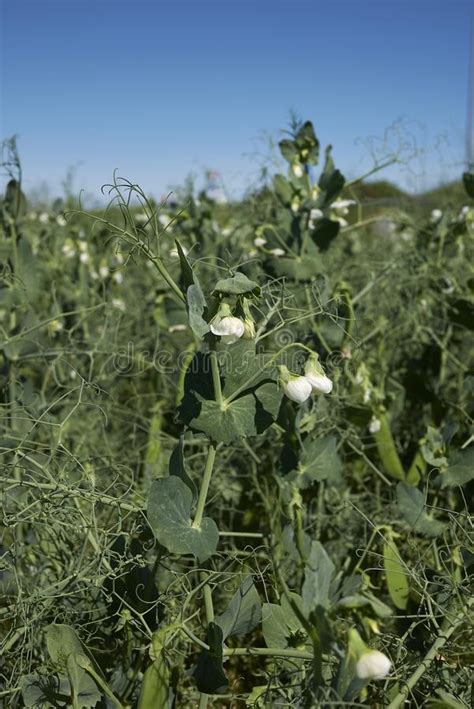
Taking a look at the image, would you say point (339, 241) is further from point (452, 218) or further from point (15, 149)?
point (15, 149)

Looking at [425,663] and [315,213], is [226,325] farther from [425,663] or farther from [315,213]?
[315,213]

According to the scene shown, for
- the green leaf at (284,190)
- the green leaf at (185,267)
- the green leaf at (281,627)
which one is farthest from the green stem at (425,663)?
the green leaf at (284,190)

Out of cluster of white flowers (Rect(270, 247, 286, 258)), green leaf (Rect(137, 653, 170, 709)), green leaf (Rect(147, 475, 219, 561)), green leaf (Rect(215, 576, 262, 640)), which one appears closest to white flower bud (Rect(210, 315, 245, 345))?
green leaf (Rect(147, 475, 219, 561))

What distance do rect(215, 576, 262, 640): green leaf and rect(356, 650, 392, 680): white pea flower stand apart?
1.00ft

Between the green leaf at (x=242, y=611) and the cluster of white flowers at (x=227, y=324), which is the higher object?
the cluster of white flowers at (x=227, y=324)

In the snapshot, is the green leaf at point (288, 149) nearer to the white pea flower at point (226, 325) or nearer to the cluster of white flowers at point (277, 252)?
the cluster of white flowers at point (277, 252)

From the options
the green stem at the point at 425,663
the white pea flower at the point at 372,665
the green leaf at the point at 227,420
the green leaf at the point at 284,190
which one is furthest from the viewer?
the green leaf at the point at 284,190

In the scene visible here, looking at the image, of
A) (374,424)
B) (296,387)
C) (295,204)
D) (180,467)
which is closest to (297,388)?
(296,387)

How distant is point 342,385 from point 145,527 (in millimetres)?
795

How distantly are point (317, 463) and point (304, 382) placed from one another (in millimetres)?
418

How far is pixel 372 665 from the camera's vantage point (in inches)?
30.6

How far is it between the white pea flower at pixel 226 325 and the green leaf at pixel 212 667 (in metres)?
0.42

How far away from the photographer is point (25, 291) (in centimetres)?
199

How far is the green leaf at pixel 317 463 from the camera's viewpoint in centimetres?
145
